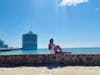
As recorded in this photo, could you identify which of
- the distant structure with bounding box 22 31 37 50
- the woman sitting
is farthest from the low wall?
the distant structure with bounding box 22 31 37 50

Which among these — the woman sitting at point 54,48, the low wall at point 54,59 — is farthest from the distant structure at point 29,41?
the low wall at point 54,59

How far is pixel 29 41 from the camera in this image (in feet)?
333

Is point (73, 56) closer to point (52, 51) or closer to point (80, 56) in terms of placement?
point (80, 56)

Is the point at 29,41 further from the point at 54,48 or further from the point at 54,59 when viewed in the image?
the point at 54,59

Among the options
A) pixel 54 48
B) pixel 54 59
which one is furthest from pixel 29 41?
pixel 54 59

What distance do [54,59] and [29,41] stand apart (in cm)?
9137

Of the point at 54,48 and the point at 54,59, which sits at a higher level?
the point at 54,48

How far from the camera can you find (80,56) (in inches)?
418

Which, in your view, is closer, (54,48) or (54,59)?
(54,59)

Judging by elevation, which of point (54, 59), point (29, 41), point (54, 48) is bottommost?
point (54, 59)

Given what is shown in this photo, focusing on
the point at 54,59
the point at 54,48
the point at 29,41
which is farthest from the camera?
the point at 29,41

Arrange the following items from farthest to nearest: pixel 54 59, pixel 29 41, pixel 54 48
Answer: pixel 29 41
pixel 54 48
pixel 54 59

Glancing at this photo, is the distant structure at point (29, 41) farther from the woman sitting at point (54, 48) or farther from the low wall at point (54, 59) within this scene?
the low wall at point (54, 59)

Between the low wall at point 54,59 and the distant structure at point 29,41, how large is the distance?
88.3m
